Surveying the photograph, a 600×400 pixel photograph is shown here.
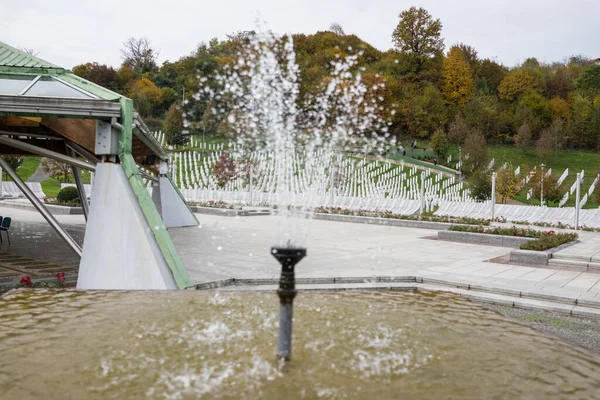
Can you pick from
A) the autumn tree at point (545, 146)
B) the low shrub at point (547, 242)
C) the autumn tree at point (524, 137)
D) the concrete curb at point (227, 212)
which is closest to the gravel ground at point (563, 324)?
the low shrub at point (547, 242)

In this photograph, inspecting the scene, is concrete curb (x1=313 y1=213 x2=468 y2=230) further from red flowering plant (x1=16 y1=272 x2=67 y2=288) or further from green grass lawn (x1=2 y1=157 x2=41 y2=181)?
green grass lawn (x1=2 y1=157 x2=41 y2=181)

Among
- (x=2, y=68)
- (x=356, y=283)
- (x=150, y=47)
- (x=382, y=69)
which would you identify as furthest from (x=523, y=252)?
(x=150, y=47)

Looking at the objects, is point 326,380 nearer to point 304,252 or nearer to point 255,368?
point 255,368

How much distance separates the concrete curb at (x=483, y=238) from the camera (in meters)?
14.3

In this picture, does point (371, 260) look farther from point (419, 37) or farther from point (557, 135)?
point (419, 37)

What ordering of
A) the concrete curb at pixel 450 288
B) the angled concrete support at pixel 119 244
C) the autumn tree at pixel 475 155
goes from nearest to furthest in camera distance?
1. the angled concrete support at pixel 119 244
2. the concrete curb at pixel 450 288
3. the autumn tree at pixel 475 155

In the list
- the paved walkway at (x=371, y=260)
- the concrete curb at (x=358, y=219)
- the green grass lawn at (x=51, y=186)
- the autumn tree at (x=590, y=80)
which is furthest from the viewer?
the autumn tree at (x=590, y=80)

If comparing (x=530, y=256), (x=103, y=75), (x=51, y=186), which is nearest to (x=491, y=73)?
(x=103, y=75)

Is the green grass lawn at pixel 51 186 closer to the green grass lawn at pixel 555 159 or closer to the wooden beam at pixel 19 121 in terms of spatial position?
the wooden beam at pixel 19 121

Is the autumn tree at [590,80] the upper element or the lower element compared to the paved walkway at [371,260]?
upper

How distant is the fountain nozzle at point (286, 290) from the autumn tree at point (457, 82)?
77413 mm

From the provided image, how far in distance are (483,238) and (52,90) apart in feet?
40.3

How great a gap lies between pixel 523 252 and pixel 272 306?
7.41m

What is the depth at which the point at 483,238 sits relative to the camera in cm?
1485
